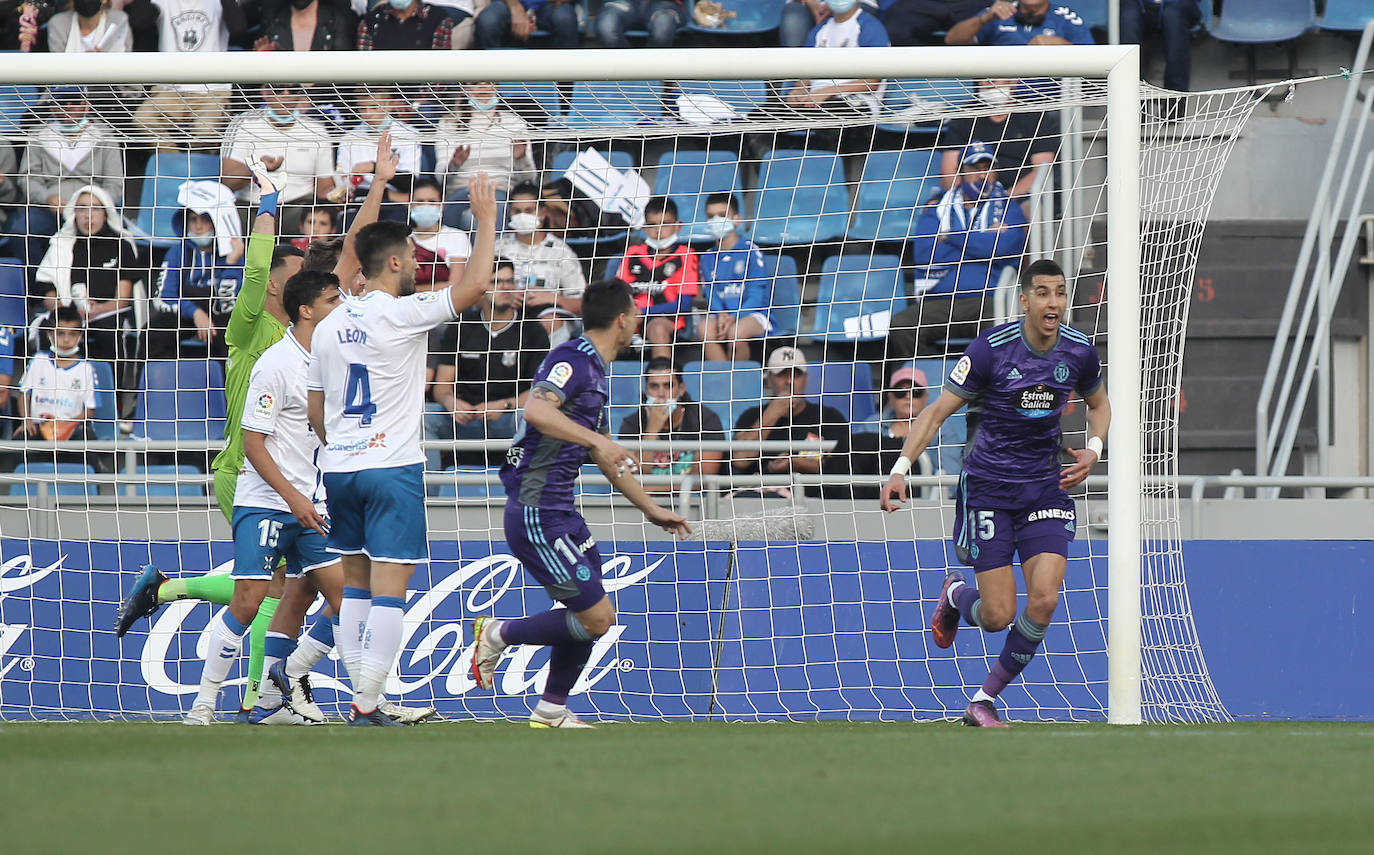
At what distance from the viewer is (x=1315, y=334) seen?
37.0 feet

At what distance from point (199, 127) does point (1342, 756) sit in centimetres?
683

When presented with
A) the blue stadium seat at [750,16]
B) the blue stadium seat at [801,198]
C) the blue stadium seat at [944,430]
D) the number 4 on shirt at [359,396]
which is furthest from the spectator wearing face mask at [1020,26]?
the number 4 on shirt at [359,396]

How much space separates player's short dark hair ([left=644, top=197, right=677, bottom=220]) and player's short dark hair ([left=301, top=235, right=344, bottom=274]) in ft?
11.7

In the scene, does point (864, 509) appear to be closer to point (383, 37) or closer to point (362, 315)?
point (362, 315)

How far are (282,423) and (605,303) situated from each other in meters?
1.69

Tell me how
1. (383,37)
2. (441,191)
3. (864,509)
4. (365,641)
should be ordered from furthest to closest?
(383,37)
(441,191)
(864,509)
(365,641)

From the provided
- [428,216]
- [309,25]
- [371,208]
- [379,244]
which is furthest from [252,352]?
[309,25]

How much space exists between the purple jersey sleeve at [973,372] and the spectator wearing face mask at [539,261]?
4.05 meters

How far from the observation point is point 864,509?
9.29 metres

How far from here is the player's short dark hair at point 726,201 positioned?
1067 centimetres

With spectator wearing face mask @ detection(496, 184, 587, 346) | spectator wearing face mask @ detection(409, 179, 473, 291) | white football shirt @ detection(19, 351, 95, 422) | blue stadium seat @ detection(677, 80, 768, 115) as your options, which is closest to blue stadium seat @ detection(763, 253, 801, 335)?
spectator wearing face mask @ detection(496, 184, 587, 346)

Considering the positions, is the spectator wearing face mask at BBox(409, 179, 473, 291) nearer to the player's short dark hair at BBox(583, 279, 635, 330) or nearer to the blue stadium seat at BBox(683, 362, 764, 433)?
the blue stadium seat at BBox(683, 362, 764, 433)

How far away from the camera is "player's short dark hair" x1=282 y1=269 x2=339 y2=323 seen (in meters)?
6.85

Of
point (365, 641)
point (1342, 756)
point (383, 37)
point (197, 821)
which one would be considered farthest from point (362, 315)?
point (383, 37)
